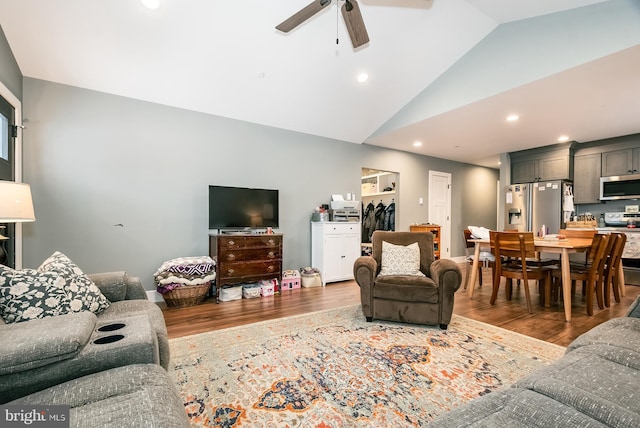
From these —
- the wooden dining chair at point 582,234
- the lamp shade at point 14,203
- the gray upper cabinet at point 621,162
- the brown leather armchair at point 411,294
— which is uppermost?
the gray upper cabinet at point 621,162

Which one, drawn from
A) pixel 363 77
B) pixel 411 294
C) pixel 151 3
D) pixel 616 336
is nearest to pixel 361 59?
pixel 363 77

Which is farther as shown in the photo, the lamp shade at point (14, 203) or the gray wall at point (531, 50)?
the gray wall at point (531, 50)

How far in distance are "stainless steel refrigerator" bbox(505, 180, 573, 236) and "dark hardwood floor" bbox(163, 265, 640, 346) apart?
1.75 metres

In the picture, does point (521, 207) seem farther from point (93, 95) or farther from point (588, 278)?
point (93, 95)

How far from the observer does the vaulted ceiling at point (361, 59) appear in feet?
8.92

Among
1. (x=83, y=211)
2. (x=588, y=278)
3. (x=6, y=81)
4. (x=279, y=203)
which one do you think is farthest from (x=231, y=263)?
(x=588, y=278)

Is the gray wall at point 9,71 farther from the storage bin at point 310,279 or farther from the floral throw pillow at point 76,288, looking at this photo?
the storage bin at point 310,279

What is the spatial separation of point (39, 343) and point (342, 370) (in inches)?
62.2

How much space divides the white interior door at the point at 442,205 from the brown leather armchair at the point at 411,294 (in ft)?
13.3

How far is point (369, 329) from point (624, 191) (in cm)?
567

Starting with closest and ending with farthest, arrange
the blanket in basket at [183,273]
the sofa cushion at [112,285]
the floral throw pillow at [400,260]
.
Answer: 1. the sofa cushion at [112,285]
2. the floral throw pillow at [400,260]
3. the blanket in basket at [183,273]

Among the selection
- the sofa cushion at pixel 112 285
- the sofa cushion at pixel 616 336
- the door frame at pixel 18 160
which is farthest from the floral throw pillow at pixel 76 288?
the sofa cushion at pixel 616 336

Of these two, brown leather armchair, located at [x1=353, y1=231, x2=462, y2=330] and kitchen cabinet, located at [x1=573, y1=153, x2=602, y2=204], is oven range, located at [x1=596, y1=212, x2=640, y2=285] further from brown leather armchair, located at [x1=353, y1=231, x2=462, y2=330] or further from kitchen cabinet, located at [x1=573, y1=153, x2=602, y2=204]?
brown leather armchair, located at [x1=353, y1=231, x2=462, y2=330]

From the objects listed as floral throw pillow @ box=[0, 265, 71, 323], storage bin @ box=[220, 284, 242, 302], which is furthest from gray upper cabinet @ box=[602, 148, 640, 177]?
floral throw pillow @ box=[0, 265, 71, 323]
